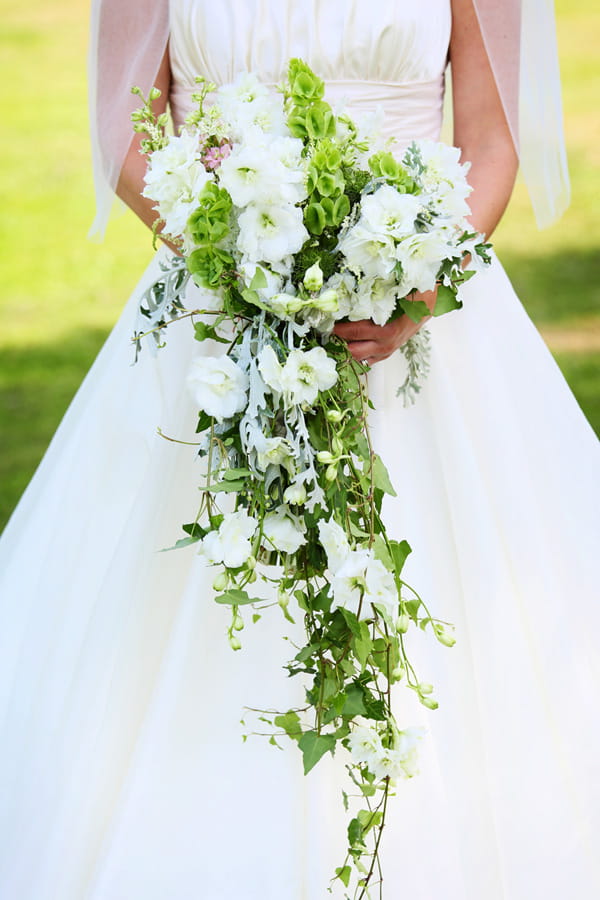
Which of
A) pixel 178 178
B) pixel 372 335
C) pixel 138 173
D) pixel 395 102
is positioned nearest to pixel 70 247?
pixel 138 173

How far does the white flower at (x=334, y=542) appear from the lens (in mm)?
1595

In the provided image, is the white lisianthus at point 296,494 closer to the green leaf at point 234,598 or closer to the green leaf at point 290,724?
the green leaf at point 234,598

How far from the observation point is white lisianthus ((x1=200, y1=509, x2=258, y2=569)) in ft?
5.31

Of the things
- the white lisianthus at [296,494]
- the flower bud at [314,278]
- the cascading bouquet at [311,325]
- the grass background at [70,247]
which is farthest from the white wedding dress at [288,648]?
the grass background at [70,247]

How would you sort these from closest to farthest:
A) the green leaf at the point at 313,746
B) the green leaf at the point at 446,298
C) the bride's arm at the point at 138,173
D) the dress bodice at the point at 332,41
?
the green leaf at the point at 313,746 < the green leaf at the point at 446,298 < the dress bodice at the point at 332,41 < the bride's arm at the point at 138,173

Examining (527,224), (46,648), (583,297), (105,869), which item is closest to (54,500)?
(46,648)

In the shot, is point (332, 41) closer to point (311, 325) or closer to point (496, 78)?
point (496, 78)

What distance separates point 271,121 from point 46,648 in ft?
4.11

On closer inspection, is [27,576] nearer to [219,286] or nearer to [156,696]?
[156,696]

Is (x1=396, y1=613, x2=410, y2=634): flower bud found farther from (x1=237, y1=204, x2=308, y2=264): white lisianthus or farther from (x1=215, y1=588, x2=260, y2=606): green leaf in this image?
(x1=237, y1=204, x2=308, y2=264): white lisianthus

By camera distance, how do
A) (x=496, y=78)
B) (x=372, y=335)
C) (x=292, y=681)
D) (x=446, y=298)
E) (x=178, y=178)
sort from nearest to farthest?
(x=178, y=178) < (x=446, y=298) < (x=372, y=335) < (x=292, y=681) < (x=496, y=78)

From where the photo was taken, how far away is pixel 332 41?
2279 millimetres

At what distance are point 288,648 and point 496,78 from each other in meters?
1.28

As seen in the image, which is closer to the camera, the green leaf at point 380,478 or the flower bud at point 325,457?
the flower bud at point 325,457
